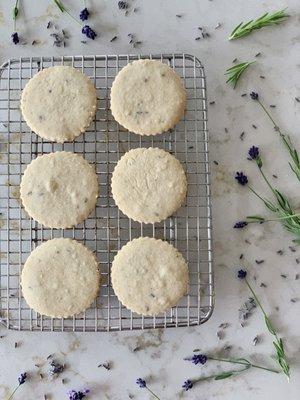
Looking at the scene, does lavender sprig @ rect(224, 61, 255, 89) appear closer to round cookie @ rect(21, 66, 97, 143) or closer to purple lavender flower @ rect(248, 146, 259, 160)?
purple lavender flower @ rect(248, 146, 259, 160)

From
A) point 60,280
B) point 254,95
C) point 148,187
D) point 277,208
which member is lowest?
point 60,280

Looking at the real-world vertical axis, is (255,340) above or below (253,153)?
below

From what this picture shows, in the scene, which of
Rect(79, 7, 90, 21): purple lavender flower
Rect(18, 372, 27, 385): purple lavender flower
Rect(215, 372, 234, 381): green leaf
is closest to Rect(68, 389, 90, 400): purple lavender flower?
Rect(18, 372, 27, 385): purple lavender flower

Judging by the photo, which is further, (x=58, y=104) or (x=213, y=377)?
(x=213, y=377)

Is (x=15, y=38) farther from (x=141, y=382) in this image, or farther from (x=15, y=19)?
(x=141, y=382)

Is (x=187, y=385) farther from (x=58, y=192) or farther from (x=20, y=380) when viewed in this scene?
(x=58, y=192)

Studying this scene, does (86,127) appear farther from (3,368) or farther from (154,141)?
(3,368)

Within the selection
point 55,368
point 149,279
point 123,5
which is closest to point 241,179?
point 149,279
